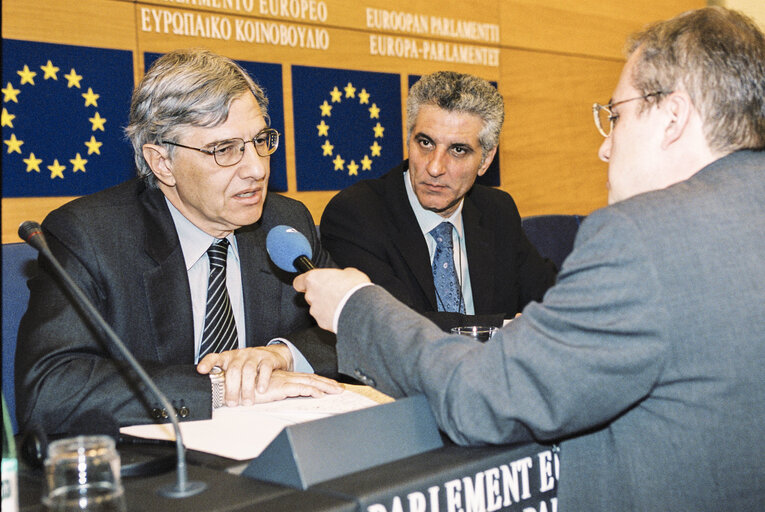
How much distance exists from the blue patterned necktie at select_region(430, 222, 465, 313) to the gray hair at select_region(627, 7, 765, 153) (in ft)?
5.11

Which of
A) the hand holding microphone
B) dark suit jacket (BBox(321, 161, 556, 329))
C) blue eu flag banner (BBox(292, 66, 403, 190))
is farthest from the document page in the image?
blue eu flag banner (BBox(292, 66, 403, 190))

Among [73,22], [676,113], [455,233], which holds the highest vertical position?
[73,22]

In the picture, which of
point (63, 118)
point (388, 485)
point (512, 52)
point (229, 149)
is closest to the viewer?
point (388, 485)

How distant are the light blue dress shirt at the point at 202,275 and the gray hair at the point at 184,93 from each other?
22cm

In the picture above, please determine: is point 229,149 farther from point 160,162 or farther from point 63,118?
point 63,118

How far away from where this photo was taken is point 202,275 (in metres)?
2.14

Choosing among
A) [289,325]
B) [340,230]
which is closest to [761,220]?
[289,325]

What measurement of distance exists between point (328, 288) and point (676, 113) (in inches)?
26.5

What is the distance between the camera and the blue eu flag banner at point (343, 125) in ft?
11.4

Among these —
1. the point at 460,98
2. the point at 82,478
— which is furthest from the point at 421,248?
the point at 82,478

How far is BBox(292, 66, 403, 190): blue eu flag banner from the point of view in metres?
3.48

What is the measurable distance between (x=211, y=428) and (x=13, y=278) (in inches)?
35.8

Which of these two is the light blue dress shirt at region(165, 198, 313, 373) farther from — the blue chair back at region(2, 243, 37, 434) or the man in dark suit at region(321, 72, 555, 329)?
the man in dark suit at region(321, 72, 555, 329)

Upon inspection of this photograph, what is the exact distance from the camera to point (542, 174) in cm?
470
